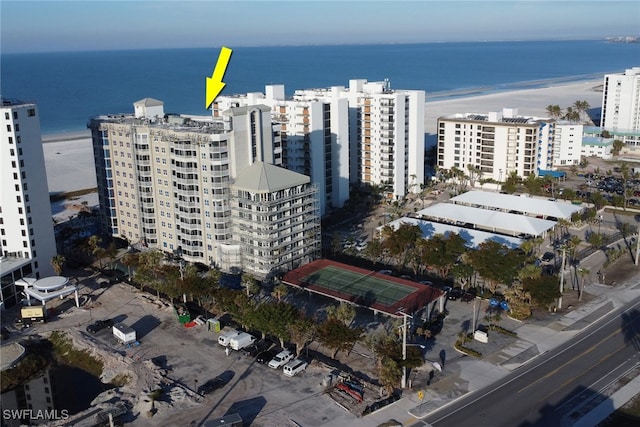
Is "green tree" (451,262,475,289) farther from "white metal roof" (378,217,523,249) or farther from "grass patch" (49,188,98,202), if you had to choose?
"grass patch" (49,188,98,202)

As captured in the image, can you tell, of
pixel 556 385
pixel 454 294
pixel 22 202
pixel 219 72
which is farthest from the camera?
pixel 219 72

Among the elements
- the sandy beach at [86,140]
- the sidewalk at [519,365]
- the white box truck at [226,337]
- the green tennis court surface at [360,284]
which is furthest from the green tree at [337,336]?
the sandy beach at [86,140]

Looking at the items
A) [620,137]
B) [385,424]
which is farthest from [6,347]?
[620,137]

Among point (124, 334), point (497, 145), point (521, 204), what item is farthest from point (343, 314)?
point (497, 145)

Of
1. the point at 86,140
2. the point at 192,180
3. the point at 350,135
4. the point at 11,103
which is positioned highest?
the point at 11,103

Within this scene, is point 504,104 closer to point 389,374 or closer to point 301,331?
point 301,331

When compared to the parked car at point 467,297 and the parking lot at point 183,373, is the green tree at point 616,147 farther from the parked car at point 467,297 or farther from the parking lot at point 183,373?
the parking lot at point 183,373

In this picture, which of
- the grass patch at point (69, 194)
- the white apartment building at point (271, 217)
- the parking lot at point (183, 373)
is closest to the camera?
the parking lot at point (183, 373)
